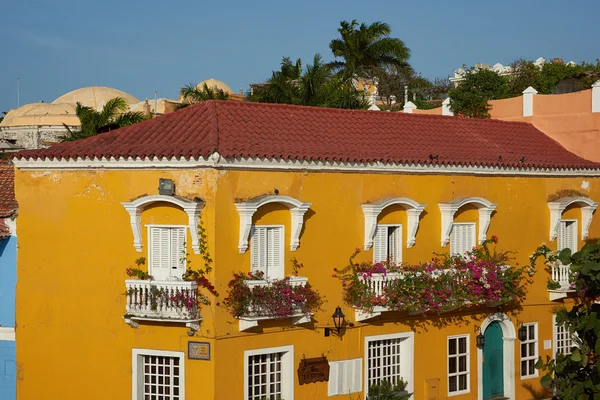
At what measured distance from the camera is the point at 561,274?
86.7 ft

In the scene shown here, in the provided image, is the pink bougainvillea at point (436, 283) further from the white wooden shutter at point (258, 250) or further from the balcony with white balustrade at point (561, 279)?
the white wooden shutter at point (258, 250)

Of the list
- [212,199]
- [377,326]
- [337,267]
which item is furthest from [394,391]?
[212,199]

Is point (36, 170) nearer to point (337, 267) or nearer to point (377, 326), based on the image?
point (337, 267)

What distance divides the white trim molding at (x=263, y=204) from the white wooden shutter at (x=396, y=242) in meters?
2.98

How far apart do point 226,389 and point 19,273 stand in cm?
562

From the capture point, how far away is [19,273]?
22453 mm

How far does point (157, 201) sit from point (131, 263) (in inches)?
59.3

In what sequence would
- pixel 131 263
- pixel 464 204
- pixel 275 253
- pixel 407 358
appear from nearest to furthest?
pixel 131 263
pixel 275 253
pixel 407 358
pixel 464 204

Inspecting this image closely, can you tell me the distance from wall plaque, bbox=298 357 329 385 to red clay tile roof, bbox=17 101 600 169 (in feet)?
14.7

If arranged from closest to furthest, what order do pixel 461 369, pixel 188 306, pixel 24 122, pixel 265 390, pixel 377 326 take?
pixel 188 306 → pixel 265 390 → pixel 377 326 → pixel 461 369 → pixel 24 122

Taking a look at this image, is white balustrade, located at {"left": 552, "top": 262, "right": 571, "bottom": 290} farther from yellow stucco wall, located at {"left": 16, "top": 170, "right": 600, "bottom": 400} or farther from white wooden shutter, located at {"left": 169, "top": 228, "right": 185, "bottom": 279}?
white wooden shutter, located at {"left": 169, "top": 228, "right": 185, "bottom": 279}

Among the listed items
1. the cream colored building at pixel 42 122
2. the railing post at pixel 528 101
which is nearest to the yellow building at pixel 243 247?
the railing post at pixel 528 101

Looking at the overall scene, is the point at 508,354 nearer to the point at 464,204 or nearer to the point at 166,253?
the point at 464,204

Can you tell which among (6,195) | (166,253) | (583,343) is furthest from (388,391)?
(6,195)
